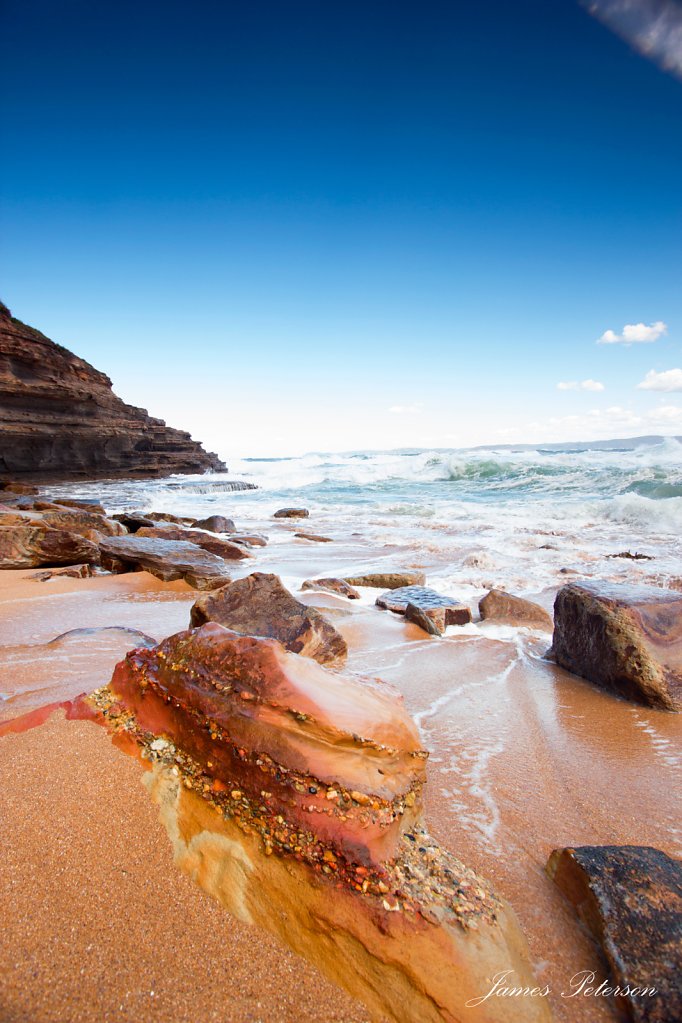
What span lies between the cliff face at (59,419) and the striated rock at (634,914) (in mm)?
21486

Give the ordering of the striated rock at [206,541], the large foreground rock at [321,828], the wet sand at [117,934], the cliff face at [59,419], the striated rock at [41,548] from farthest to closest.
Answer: the cliff face at [59,419] → the striated rock at [206,541] → the striated rock at [41,548] → the large foreground rock at [321,828] → the wet sand at [117,934]

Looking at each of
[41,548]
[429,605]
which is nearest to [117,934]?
[429,605]

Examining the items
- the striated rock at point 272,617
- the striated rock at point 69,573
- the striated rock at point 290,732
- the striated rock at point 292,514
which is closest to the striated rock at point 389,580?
the striated rock at point 272,617

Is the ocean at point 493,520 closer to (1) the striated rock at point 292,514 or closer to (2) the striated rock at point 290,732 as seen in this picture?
(1) the striated rock at point 292,514

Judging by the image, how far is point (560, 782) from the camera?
2047mm

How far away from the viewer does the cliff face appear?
18672 mm

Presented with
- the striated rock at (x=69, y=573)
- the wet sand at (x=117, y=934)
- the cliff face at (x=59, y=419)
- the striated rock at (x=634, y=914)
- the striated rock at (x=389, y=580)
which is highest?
the cliff face at (x=59, y=419)

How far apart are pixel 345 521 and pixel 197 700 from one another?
11488 mm

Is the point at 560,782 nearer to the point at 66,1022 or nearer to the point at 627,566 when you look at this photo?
the point at 66,1022

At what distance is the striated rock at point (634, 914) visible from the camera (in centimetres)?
111

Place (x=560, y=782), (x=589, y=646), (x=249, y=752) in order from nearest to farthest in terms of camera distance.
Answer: (x=249, y=752), (x=560, y=782), (x=589, y=646)

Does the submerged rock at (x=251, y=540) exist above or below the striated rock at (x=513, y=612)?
below

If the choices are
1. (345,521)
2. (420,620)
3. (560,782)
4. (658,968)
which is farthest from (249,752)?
(345,521)

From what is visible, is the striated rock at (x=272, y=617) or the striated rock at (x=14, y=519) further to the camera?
the striated rock at (x=14, y=519)
